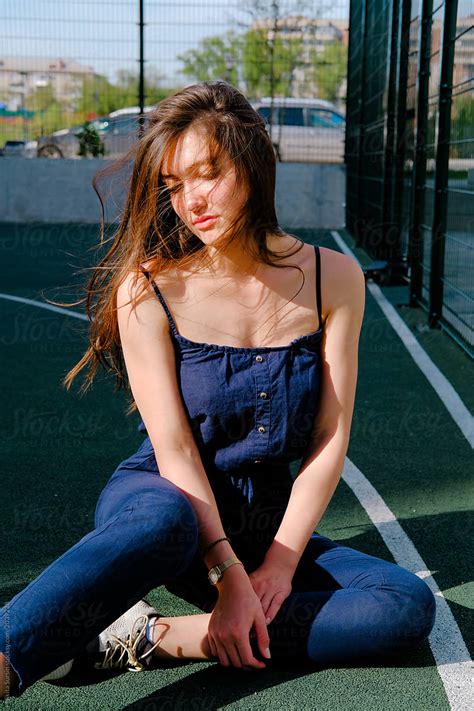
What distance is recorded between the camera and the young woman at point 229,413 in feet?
7.75

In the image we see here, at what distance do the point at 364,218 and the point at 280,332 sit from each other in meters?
9.69

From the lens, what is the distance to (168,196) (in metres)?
2.51

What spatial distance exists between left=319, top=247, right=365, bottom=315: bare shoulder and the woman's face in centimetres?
34

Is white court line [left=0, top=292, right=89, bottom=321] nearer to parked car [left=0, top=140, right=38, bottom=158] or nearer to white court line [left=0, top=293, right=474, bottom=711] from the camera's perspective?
white court line [left=0, top=293, right=474, bottom=711]

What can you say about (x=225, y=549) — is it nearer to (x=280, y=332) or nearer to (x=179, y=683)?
(x=179, y=683)

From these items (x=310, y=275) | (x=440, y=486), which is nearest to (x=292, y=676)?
(x=310, y=275)

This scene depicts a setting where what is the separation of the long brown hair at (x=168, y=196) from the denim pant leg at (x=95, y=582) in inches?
25.4

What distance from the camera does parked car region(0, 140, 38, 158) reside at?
17141 millimetres

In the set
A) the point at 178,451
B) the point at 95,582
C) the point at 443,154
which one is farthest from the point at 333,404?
the point at 443,154

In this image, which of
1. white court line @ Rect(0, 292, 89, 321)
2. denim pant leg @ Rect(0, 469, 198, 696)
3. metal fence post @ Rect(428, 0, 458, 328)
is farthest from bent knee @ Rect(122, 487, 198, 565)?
white court line @ Rect(0, 292, 89, 321)

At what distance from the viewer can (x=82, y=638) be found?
215cm

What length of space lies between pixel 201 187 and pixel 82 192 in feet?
45.7

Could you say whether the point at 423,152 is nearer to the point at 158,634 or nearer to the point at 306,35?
the point at 158,634

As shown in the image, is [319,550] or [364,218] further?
[364,218]
